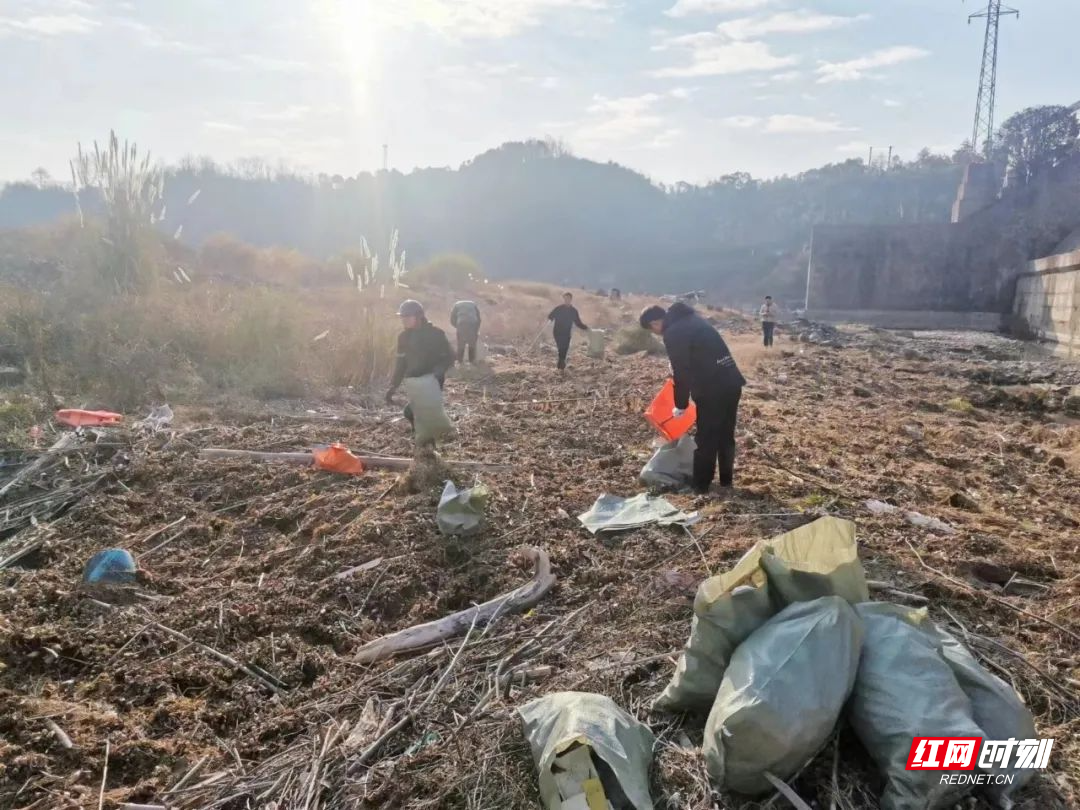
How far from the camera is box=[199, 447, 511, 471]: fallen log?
541cm

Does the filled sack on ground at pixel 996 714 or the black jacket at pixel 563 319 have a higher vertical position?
the black jacket at pixel 563 319

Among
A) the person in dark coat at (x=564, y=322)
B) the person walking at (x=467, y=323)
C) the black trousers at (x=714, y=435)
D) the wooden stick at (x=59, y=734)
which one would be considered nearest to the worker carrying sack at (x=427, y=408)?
the black trousers at (x=714, y=435)

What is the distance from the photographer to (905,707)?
188cm

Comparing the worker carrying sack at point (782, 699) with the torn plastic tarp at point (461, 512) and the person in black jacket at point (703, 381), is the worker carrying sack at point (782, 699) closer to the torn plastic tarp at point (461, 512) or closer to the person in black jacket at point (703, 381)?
the torn plastic tarp at point (461, 512)

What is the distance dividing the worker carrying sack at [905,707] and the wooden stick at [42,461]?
5096mm

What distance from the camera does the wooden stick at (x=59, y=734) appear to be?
2.36 meters

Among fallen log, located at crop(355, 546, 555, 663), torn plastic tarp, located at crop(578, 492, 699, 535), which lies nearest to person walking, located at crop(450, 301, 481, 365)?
torn plastic tarp, located at crop(578, 492, 699, 535)

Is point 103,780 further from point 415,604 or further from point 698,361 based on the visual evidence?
point 698,361

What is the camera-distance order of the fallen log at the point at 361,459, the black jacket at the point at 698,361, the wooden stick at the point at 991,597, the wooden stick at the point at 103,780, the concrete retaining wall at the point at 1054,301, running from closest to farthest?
1. the wooden stick at the point at 103,780
2. the wooden stick at the point at 991,597
3. the black jacket at the point at 698,361
4. the fallen log at the point at 361,459
5. the concrete retaining wall at the point at 1054,301

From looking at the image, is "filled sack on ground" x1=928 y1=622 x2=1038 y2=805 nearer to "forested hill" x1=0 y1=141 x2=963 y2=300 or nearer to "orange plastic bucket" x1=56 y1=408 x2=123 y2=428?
"orange plastic bucket" x1=56 y1=408 x2=123 y2=428

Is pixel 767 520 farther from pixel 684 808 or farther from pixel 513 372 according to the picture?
pixel 513 372

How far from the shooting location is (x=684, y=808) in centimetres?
195

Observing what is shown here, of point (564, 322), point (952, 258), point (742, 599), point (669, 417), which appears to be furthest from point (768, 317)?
point (952, 258)

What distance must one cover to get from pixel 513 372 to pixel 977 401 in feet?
20.8
